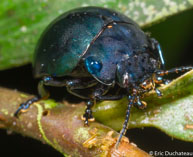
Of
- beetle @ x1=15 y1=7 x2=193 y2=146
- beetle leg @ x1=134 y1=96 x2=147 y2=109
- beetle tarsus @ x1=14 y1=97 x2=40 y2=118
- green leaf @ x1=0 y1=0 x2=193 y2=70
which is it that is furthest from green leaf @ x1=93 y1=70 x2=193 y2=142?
green leaf @ x1=0 y1=0 x2=193 y2=70

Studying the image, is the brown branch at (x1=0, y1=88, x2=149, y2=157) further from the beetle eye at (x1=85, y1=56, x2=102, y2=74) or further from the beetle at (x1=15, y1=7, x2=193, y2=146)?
the beetle eye at (x1=85, y1=56, x2=102, y2=74)

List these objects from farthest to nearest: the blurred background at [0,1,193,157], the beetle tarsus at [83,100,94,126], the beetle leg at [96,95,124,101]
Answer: the blurred background at [0,1,193,157] → the beetle leg at [96,95,124,101] → the beetle tarsus at [83,100,94,126]

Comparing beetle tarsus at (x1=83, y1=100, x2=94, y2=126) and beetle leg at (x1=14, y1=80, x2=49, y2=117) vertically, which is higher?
beetle tarsus at (x1=83, y1=100, x2=94, y2=126)

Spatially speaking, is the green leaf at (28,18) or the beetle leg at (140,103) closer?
the beetle leg at (140,103)

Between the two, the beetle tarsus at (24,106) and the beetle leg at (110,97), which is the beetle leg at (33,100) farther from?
the beetle leg at (110,97)

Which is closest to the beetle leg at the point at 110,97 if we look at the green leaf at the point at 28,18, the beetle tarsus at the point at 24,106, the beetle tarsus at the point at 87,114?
the beetle tarsus at the point at 87,114

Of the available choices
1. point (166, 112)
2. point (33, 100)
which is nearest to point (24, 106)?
point (33, 100)
